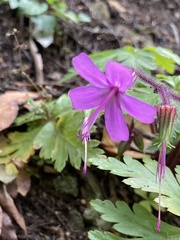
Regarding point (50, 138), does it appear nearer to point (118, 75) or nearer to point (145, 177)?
point (145, 177)

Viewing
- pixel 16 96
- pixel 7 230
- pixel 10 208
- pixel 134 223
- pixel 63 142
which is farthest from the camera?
pixel 16 96

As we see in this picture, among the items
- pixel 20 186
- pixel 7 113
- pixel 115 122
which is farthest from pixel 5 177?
pixel 115 122

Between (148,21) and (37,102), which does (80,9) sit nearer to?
(148,21)

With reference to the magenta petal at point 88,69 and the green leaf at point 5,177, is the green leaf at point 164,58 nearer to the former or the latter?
the green leaf at point 5,177

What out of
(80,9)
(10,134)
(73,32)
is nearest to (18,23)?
(73,32)

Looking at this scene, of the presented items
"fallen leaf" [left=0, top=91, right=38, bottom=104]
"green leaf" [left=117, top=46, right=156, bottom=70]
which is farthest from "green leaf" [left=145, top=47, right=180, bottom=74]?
"fallen leaf" [left=0, top=91, right=38, bottom=104]

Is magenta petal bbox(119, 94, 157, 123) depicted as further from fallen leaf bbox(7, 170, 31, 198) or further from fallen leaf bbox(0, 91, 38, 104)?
fallen leaf bbox(0, 91, 38, 104)
